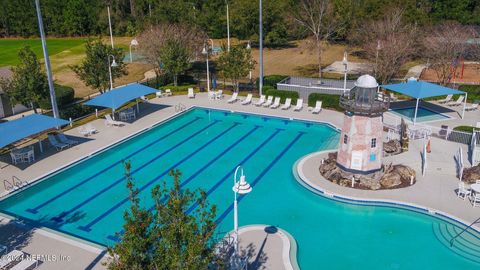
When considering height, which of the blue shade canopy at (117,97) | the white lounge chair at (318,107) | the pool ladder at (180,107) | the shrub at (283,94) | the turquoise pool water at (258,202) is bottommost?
the turquoise pool water at (258,202)

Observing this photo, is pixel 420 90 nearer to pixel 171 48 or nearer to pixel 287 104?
pixel 287 104

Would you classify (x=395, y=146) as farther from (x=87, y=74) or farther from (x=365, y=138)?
(x=87, y=74)

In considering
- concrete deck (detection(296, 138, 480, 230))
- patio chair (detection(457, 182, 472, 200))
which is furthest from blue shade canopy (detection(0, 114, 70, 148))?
patio chair (detection(457, 182, 472, 200))

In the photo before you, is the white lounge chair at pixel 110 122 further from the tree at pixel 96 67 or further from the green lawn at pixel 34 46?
the green lawn at pixel 34 46

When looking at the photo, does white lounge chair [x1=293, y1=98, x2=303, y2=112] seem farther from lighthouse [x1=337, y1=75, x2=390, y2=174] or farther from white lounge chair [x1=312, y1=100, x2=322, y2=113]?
lighthouse [x1=337, y1=75, x2=390, y2=174]

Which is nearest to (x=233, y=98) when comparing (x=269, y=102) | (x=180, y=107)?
(x=269, y=102)

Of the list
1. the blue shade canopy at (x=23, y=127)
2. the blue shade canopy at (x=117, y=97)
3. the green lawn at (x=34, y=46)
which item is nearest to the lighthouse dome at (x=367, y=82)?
the blue shade canopy at (x=117, y=97)

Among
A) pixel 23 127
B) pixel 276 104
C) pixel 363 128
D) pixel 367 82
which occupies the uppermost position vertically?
pixel 367 82

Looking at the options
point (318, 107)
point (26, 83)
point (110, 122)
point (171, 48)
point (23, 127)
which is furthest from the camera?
point (171, 48)

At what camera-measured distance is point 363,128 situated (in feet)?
57.8

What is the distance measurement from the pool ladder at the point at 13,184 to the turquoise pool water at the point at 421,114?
2205 centimetres

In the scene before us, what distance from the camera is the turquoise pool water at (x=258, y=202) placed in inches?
547

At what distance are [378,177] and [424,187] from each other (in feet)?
6.24

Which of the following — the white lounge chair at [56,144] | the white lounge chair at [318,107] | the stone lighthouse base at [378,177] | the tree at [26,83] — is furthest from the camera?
the white lounge chair at [318,107]
